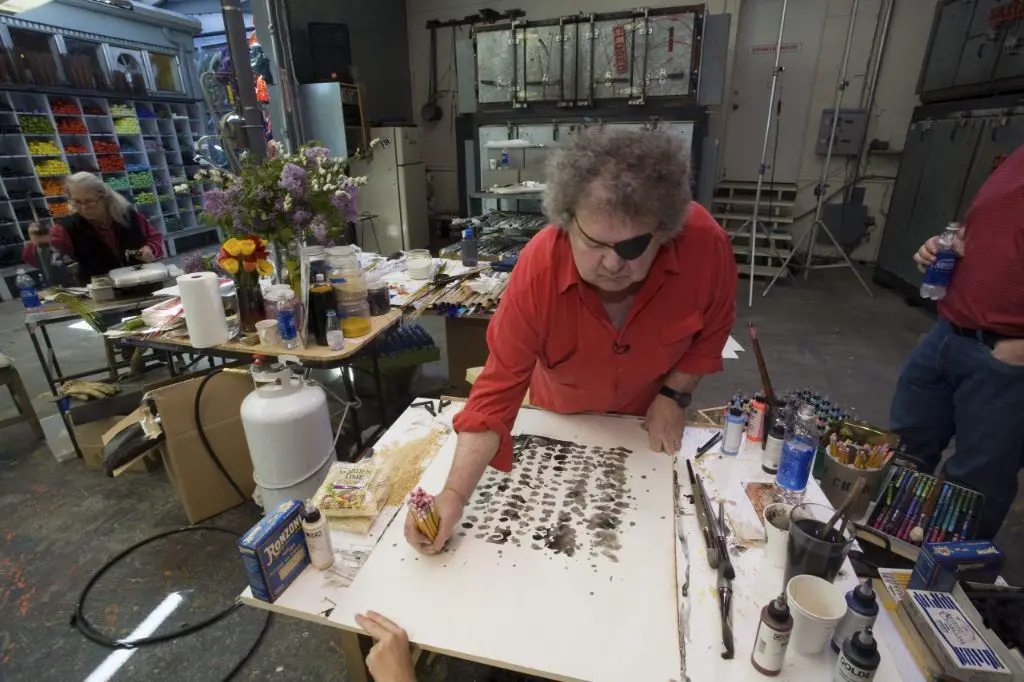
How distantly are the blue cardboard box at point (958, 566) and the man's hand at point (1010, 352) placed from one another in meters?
0.90

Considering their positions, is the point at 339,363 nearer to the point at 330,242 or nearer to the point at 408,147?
the point at 330,242

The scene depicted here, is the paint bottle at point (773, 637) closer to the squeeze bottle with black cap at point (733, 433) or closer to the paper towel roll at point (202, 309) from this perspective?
the squeeze bottle with black cap at point (733, 433)

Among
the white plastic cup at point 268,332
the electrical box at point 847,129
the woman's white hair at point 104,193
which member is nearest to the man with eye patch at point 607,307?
the white plastic cup at point 268,332

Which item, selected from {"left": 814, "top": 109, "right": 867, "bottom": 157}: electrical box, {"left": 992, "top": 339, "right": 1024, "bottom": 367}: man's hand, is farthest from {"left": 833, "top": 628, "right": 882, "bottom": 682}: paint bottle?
{"left": 814, "top": 109, "right": 867, "bottom": 157}: electrical box

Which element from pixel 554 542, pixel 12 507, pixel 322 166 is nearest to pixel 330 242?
pixel 322 166

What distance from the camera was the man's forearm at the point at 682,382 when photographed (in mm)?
1419

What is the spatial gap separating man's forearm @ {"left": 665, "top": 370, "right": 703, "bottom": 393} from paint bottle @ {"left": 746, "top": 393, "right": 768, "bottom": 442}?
16 centimetres

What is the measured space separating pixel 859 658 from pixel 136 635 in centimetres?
216

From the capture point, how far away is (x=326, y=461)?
2020 mm

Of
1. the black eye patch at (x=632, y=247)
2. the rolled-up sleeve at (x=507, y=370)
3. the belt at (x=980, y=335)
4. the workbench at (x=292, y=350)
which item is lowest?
the workbench at (x=292, y=350)

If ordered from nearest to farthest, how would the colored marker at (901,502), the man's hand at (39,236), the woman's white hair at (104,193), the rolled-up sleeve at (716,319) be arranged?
the colored marker at (901,502) → the rolled-up sleeve at (716,319) → the woman's white hair at (104,193) → the man's hand at (39,236)

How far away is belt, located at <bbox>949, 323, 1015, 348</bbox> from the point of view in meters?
1.57

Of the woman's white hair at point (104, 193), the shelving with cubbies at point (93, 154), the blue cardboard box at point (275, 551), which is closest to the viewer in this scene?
the blue cardboard box at point (275, 551)

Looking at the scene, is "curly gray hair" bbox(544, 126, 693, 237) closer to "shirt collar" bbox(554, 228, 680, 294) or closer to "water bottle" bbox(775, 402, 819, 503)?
"shirt collar" bbox(554, 228, 680, 294)
